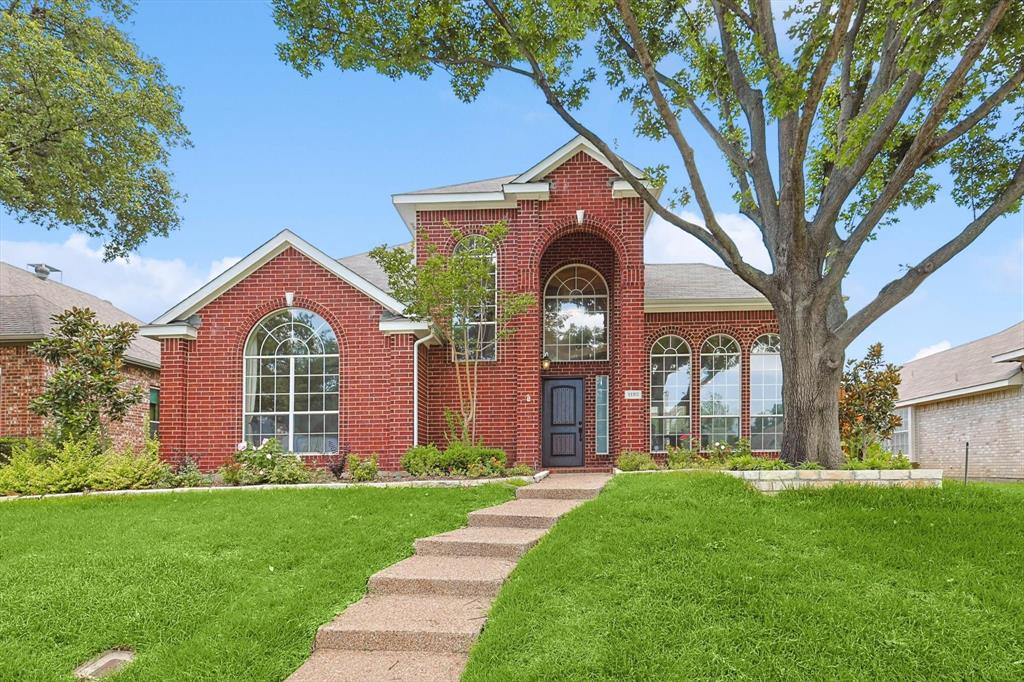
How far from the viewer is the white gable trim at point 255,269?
44.0 feet

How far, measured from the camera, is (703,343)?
15531mm

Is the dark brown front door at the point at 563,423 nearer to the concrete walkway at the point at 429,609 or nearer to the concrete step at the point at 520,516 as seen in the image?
the concrete step at the point at 520,516

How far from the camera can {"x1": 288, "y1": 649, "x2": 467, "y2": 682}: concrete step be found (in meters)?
4.83

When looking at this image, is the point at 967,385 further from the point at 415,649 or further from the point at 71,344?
the point at 71,344

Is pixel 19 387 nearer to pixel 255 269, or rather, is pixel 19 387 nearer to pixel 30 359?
pixel 30 359

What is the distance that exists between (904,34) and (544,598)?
744cm

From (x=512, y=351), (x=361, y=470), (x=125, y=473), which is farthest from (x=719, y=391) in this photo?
(x=125, y=473)

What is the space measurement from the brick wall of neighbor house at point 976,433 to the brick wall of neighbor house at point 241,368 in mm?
15274

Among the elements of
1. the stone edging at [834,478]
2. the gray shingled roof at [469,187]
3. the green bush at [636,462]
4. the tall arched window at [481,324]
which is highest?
the gray shingled roof at [469,187]

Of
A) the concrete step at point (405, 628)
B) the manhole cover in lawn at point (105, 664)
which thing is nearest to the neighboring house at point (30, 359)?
the manhole cover in lawn at point (105, 664)

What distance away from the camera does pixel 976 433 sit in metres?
19.5

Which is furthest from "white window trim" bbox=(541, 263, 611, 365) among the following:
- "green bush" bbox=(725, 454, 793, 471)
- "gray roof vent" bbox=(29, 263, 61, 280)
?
"gray roof vent" bbox=(29, 263, 61, 280)

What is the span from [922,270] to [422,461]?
26.2 ft

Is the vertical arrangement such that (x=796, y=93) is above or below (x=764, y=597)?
above
